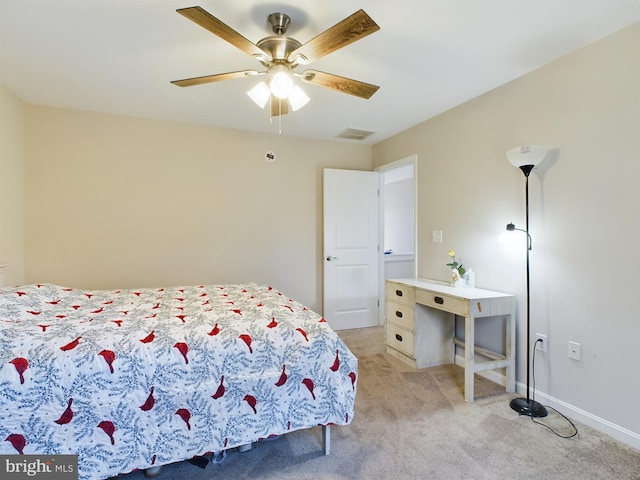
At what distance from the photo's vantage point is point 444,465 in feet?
5.71

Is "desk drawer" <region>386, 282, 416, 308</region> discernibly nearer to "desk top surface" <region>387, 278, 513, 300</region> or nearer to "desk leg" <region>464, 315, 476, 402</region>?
"desk top surface" <region>387, 278, 513, 300</region>

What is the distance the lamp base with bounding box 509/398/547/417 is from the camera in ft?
7.26

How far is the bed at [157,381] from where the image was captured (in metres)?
1.38

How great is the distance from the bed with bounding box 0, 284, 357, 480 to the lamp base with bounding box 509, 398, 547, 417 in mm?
1300

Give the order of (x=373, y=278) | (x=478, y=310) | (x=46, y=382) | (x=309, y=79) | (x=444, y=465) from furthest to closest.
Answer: (x=373, y=278) → (x=478, y=310) → (x=309, y=79) → (x=444, y=465) → (x=46, y=382)

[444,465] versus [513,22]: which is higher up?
[513,22]

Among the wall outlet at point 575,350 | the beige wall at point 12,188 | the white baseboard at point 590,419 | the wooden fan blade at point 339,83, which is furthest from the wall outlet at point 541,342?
the beige wall at point 12,188

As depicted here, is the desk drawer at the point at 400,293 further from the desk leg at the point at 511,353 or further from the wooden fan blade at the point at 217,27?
the wooden fan blade at the point at 217,27

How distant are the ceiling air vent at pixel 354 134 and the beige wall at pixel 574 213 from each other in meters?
1.21

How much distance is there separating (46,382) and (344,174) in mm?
3465

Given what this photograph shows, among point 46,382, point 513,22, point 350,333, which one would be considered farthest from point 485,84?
point 46,382

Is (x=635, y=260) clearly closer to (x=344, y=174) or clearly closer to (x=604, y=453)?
(x=604, y=453)

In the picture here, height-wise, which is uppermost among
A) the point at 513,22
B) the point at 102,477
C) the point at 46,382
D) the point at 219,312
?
the point at 513,22

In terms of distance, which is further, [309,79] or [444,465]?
[309,79]
